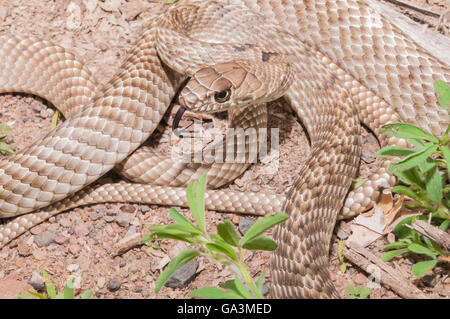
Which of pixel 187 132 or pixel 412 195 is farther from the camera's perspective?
pixel 187 132

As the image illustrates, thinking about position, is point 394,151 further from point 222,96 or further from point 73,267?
point 73,267

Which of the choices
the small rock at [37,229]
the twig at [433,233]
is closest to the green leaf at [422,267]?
the twig at [433,233]

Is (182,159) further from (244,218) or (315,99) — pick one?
(315,99)

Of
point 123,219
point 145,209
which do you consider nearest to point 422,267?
point 145,209

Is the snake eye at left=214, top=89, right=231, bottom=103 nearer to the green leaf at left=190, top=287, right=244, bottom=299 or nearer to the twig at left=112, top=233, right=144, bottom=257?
the twig at left=112, top=233, right=144, bottom=257

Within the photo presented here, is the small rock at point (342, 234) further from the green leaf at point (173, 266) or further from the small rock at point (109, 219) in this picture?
Result: the small rock at point (109, 219)
